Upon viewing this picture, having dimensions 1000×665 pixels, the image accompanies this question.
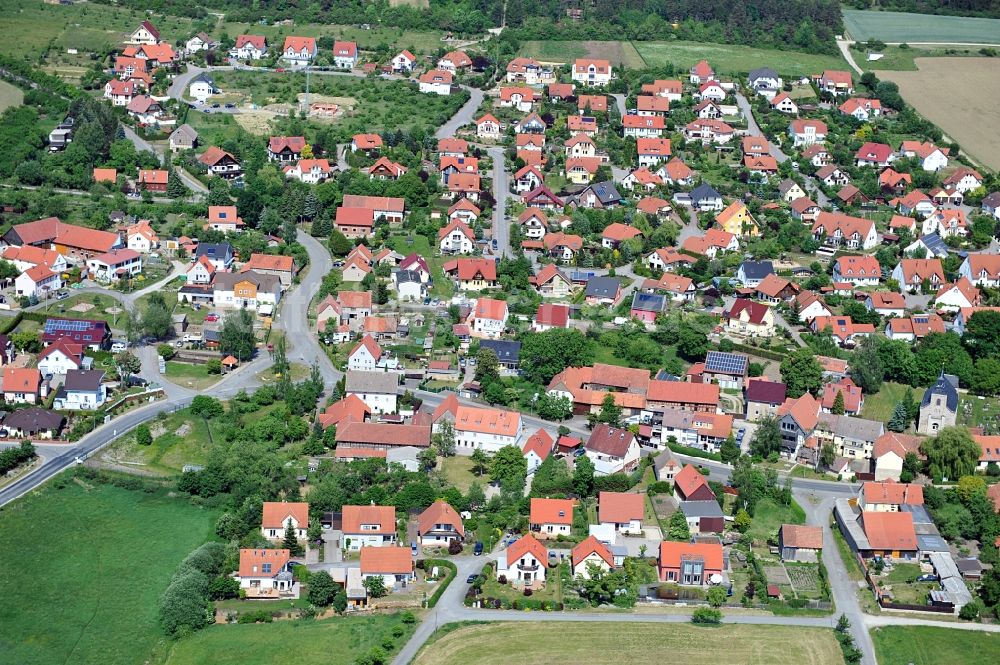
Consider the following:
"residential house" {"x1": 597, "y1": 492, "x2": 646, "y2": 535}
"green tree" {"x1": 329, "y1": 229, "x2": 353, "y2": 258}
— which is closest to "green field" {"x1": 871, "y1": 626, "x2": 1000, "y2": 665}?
"residential house" {"x1": 597, "y1": 492, "x2": 646, "y2": 535}

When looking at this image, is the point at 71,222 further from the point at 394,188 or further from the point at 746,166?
the point at 746,166

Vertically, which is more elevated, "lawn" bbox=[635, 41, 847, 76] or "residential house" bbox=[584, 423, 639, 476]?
"lawn" bbox=[635, 41, 847, 76]

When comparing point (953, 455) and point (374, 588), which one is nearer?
point (374, 588)

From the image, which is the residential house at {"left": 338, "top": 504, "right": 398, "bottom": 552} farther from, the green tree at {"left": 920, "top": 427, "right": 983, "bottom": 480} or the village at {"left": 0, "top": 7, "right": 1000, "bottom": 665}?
the green tree at {"left": 920, "top": 427, "right": 983, "bottom": 480}

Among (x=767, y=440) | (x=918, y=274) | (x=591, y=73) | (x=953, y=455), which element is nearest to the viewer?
(x=953, y=455)

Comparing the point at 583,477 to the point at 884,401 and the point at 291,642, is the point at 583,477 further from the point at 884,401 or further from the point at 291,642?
the point at 884,401

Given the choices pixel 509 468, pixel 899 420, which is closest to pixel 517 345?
pixel 509 468
